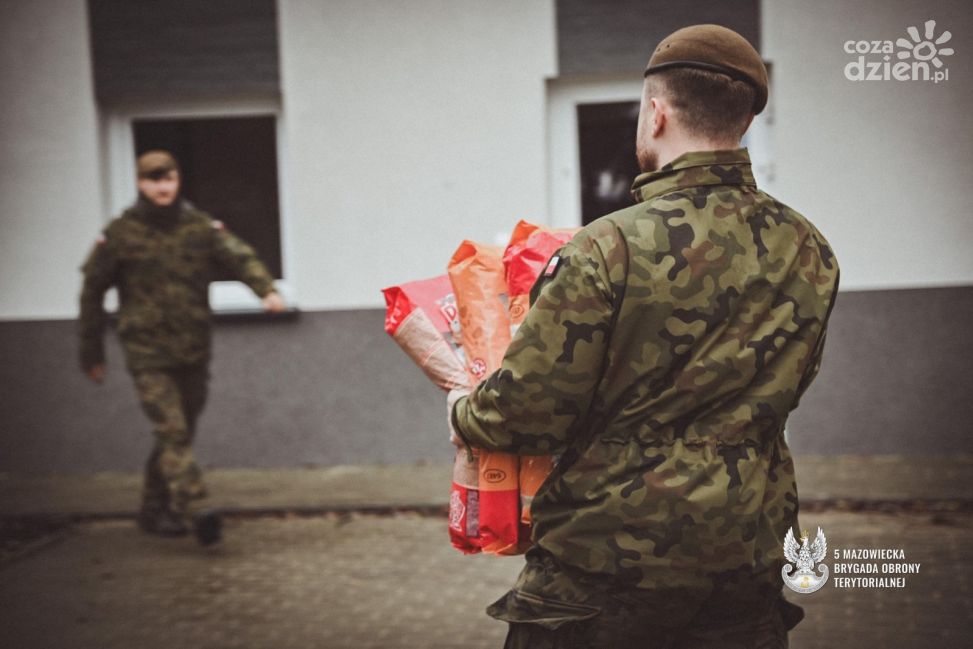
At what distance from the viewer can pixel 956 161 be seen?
6.93 meters

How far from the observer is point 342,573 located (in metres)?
5.37

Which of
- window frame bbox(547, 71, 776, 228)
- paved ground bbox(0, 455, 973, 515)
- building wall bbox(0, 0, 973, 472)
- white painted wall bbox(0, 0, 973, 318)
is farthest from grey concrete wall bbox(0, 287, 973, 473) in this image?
window frame bbox(547, 71, 776, 228)

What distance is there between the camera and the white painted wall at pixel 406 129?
7285mm

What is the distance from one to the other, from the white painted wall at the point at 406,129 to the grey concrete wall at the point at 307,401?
462 millimetres

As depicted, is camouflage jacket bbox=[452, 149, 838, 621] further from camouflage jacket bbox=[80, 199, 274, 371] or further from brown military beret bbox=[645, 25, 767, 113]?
camouflage jacket bbox=[80, 199, 274, 371]

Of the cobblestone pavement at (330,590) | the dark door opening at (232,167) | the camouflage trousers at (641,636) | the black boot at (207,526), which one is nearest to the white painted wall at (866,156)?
the cobblestone pavement at (330,590)

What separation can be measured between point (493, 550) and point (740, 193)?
0.90 metres

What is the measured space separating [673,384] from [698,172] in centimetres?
41

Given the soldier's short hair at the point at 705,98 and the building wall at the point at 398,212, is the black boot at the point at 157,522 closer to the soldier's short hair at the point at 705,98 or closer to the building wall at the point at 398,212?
the building wall at the point at 398,212

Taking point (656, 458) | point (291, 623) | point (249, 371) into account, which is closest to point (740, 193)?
point (656, 458)

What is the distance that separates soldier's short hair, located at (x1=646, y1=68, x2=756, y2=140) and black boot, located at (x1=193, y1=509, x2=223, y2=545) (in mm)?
4221

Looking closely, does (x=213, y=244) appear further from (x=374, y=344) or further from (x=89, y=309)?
(x=374, y=344)

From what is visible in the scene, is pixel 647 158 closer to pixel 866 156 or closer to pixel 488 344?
pixel 488 344

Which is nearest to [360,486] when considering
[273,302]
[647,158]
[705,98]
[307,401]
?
[307,401]
